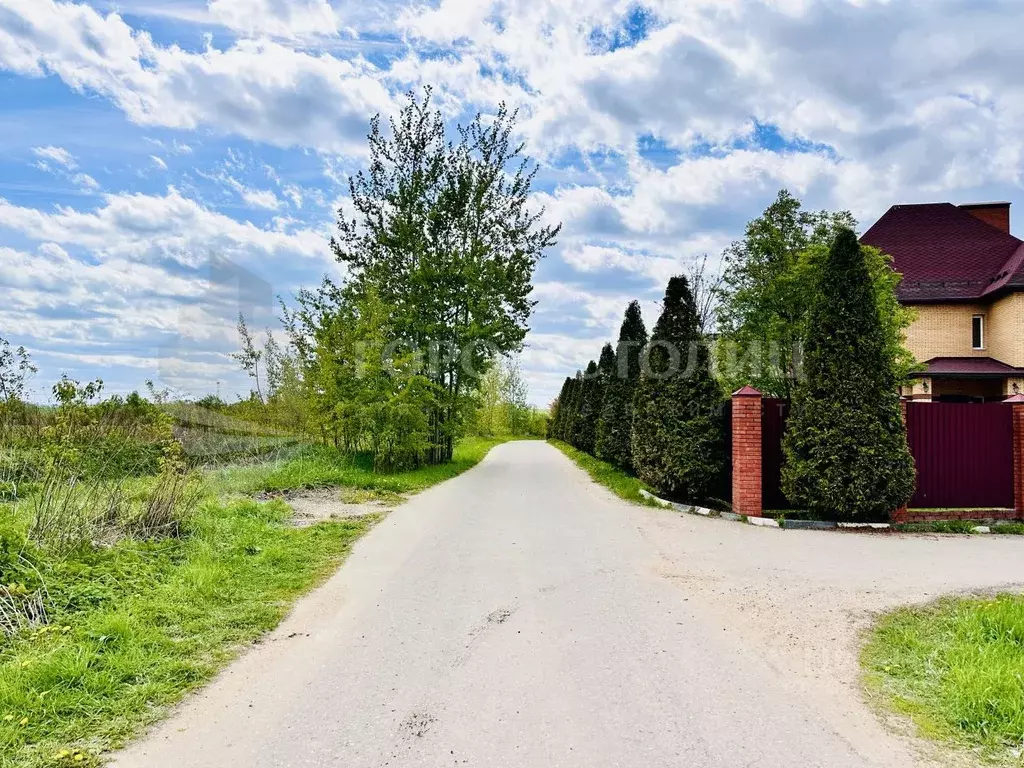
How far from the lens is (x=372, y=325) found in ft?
48.0

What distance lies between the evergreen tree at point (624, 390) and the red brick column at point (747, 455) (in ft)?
19.4

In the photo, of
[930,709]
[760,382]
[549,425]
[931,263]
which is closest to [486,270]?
[760,382]

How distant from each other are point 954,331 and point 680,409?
18.2 metres

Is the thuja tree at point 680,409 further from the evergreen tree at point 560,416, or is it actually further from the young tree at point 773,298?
the evergreen tree at point 560,416

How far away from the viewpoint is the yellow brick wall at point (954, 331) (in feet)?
70.3

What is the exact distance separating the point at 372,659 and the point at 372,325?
11.6 meters

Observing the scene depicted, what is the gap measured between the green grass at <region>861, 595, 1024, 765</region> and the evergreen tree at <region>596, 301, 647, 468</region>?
11.0 metres

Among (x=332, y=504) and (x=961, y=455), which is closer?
(x=961, y=455)

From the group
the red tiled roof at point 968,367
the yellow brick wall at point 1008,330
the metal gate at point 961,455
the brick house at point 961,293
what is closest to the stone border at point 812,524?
the metal gate at point 961,455

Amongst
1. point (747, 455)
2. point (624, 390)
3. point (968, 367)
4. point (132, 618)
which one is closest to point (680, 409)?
point (747, 455)

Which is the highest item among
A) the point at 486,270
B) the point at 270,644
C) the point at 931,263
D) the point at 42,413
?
the point at 931,263

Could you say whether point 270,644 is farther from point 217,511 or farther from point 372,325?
point 372,325

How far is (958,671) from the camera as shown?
338 centimetres

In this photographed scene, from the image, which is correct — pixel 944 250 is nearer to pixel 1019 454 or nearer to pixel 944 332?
pixel 944 332
